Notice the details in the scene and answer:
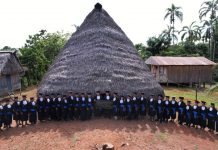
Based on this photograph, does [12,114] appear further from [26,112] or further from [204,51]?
[204,51]

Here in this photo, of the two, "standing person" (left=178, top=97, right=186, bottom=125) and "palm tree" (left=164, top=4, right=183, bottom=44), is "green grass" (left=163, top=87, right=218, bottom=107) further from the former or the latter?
"palm tree" (left=164, top=4, right=183, bottom=44)

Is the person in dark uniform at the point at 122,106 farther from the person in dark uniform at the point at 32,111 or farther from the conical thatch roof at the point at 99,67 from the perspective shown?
the person in dark uniform at the point at 32,111

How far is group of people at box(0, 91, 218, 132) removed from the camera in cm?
1338

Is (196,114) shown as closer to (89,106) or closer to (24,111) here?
(89,106)

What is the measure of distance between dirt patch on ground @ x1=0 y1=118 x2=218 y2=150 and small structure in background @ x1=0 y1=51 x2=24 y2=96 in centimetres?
1407

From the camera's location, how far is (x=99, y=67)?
15.3m

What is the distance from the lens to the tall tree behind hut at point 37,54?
31.7 m

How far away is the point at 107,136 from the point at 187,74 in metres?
20.6

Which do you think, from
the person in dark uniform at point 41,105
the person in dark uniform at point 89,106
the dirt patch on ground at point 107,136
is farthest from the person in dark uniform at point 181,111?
the person in dark uniform at point 41,105

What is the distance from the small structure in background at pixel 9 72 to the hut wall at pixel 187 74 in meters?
15.7

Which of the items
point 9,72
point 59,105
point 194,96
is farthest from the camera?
point 9,72

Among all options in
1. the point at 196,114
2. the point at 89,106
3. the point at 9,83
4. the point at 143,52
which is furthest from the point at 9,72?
the point at 143,52

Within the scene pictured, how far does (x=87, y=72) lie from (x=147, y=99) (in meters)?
3.52

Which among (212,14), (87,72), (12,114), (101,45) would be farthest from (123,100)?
(212,14)
